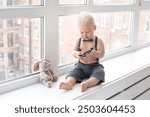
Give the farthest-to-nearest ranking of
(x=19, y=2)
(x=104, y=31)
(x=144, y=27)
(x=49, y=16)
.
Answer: (x=144, y=27), (x=104, y=31), (x=49, y=16), (x=19, y=2)

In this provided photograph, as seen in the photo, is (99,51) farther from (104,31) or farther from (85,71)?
(104,31)

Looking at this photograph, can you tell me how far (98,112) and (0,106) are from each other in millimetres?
474

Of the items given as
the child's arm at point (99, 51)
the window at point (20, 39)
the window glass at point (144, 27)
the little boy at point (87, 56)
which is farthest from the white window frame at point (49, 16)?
the window glass at point (144, 27)

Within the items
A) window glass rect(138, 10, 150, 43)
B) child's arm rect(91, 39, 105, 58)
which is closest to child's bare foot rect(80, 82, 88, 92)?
child's arm rect(91, 39, 105, 58)

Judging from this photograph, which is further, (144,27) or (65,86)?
(144,27)

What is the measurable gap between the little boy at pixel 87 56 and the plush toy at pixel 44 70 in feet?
0.32

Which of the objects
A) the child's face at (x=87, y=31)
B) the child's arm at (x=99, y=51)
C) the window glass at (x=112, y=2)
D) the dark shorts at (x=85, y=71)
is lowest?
the dark shorts at (x=85, y=71)

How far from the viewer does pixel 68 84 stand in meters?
1.37

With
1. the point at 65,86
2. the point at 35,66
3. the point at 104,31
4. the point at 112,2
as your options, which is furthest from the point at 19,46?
the point at 112,2

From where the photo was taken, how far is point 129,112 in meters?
1.33

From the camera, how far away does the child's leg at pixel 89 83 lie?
4.40 feet

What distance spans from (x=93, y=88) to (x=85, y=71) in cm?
13

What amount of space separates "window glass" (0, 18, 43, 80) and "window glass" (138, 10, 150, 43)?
1281mm

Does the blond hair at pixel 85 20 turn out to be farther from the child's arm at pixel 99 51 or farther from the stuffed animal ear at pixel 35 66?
the stuffed animal ear at pixel 35 66
